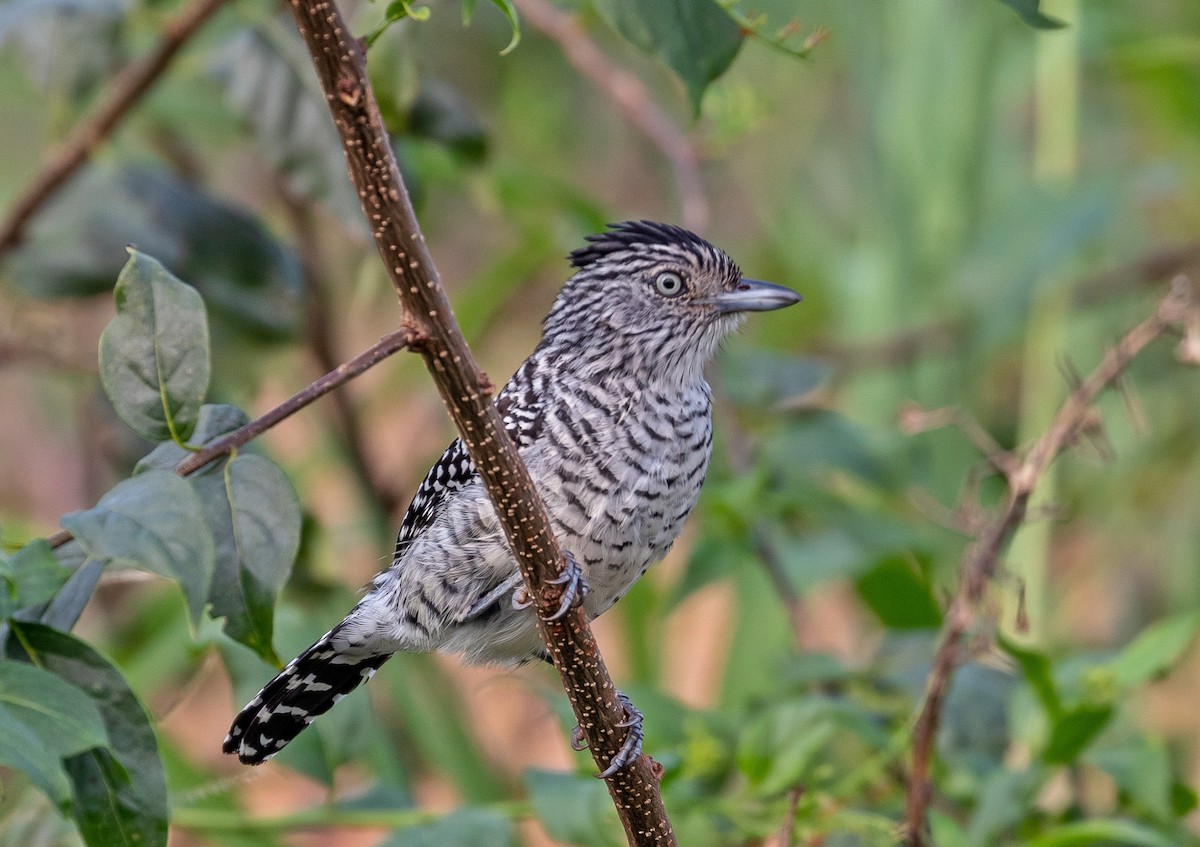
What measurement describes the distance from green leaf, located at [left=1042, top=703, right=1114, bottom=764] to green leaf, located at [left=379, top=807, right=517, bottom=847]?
3.11 feet

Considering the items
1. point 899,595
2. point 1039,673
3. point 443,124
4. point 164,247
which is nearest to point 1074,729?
point 1039,673

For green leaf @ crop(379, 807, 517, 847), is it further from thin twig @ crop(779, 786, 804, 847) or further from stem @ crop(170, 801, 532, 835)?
thin twig @ crop(779, 786, 804, 847)

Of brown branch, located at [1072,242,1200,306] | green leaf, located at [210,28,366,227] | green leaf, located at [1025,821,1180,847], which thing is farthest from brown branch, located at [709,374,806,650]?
brown branch, located at [1072,242,1200,306]

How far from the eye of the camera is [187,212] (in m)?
3.21

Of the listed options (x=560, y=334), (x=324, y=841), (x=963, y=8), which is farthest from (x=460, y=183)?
(x=324, y=841)

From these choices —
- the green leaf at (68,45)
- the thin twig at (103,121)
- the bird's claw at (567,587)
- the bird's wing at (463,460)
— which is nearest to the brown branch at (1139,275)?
the bird's wing at (463,460)

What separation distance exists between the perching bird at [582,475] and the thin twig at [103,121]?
905 millimetres

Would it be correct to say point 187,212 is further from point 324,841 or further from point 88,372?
point 324,841

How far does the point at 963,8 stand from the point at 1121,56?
53 centimetres

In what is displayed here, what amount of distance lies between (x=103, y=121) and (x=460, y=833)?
5.47 feet

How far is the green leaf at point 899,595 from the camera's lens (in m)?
3.03

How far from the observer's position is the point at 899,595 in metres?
3.05

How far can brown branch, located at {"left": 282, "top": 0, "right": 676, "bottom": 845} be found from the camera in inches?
54.0

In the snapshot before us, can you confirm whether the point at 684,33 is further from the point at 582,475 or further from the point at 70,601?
the point at 70,601
